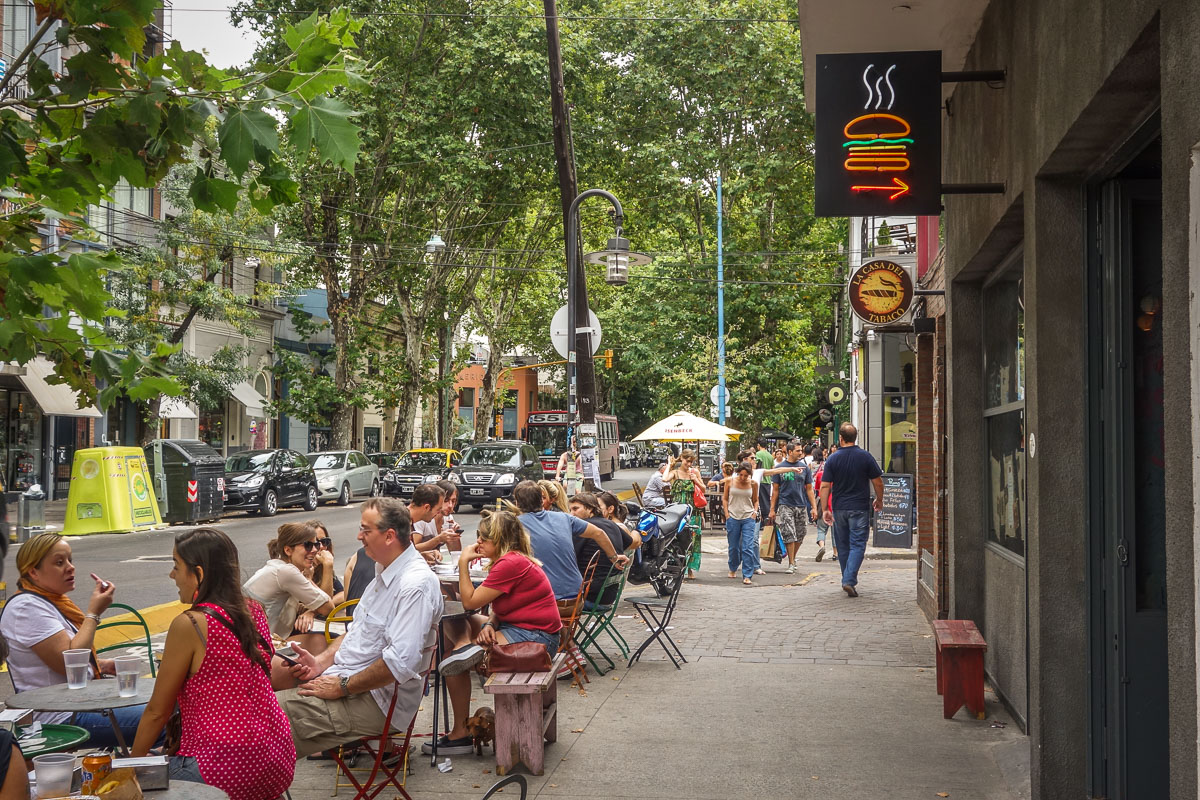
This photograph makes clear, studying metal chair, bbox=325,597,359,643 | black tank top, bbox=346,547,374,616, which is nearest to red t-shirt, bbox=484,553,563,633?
metal chair, bbox=325,597,359,643

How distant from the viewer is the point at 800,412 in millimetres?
35094

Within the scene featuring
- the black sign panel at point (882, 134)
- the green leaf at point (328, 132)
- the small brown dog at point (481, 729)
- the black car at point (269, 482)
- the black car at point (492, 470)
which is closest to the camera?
the green leaf at point (328, 132)

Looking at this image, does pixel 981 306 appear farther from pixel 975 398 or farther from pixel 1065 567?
pixel 1065 567

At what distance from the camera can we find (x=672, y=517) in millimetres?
13070

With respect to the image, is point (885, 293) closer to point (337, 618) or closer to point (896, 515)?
point (896, 515)

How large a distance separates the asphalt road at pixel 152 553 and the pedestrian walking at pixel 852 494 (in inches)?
293

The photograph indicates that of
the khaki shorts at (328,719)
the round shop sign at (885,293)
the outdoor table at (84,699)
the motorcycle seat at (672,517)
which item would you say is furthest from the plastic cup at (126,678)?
the round shop sign at (885,293)

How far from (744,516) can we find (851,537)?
6.75 feet

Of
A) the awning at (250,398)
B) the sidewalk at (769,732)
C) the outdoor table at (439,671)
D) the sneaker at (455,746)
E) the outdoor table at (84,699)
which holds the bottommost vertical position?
the sidewalk at (769,732)

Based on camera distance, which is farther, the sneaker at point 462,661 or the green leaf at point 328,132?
the sneaker at point 462,661

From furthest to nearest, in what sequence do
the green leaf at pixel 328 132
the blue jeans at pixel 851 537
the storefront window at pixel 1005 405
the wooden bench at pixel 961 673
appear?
the blue jeans at pixel 851 537
the storefront window at pixel 1005 405
the wooden bench at pixel 961 673
the green leaf at pixel 328 132

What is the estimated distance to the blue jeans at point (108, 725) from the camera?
16.4 ft

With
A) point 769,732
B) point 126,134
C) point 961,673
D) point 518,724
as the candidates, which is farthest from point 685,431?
point 126,134

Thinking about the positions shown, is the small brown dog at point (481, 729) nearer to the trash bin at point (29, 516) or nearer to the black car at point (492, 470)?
the trash bin at point (29, 516)
